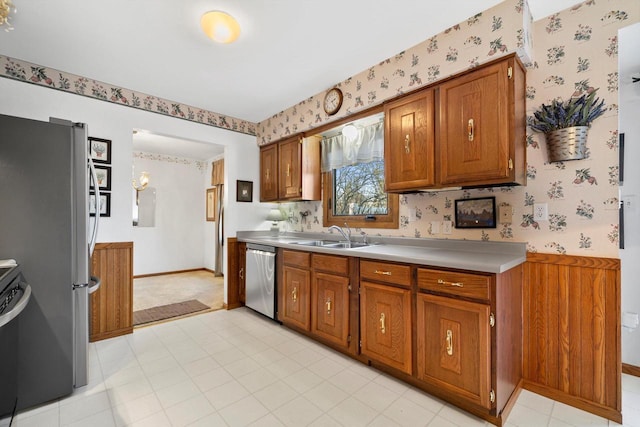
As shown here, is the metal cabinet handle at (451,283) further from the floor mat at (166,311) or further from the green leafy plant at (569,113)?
the floor mat at (166,311)

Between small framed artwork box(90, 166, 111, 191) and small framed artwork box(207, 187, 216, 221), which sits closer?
small framed artwork box(90, 166, 111, 191)

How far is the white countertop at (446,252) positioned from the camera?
5.44 ft

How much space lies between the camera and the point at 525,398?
1.84m

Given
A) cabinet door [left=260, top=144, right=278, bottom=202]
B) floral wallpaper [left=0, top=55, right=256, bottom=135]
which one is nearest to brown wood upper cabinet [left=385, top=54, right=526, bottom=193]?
cabinet door [left=260, top=144, right=278, bottom=202]

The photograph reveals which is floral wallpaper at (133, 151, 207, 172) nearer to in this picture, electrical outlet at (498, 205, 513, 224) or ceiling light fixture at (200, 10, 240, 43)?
ceiling light fixture at (200, 10, 240, 43)

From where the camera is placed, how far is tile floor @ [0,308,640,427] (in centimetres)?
165

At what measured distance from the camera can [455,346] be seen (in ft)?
5.60

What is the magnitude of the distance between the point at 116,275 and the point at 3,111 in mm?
1664

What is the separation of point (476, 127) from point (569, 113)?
51 cm

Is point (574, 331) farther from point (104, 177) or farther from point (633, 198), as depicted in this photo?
point (104, 177)

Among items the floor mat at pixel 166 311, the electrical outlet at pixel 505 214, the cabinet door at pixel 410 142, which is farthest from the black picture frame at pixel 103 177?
the electrical outlet at pixel 505 214

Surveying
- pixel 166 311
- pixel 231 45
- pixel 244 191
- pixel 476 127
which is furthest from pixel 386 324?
pixel 166 311

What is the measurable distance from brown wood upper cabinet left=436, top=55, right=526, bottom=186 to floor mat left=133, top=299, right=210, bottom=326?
3293mm

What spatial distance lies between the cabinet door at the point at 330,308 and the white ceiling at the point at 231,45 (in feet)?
6.15
